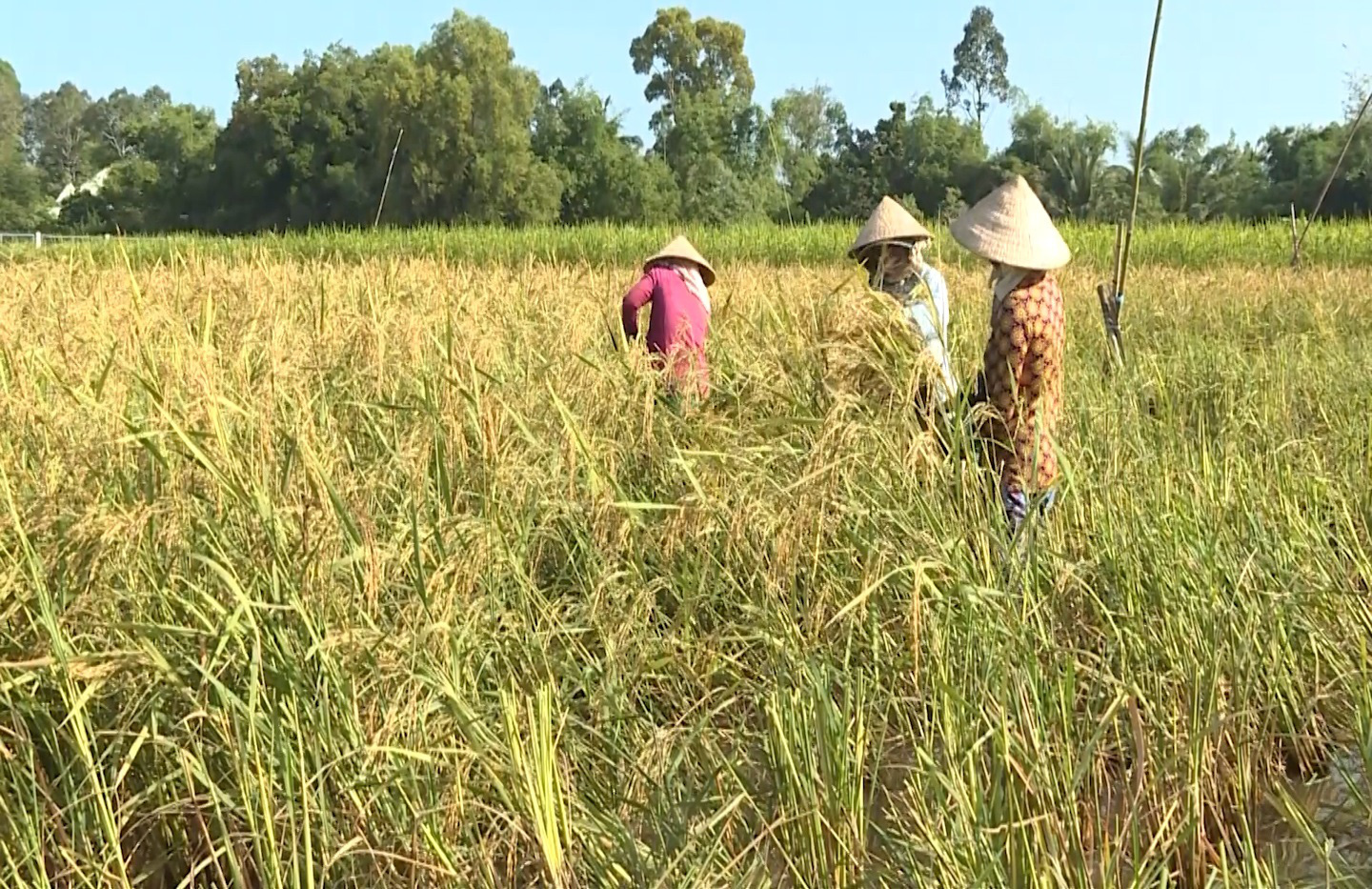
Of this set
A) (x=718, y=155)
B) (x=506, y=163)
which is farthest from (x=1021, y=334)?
(x=506, y=163)

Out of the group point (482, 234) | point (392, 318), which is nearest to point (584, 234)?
point (482, 234)

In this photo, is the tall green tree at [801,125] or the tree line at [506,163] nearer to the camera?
the tall green tree at [801,125]

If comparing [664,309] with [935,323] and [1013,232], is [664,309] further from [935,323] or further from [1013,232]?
[935,323]

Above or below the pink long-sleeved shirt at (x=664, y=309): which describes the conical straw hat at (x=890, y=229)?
above

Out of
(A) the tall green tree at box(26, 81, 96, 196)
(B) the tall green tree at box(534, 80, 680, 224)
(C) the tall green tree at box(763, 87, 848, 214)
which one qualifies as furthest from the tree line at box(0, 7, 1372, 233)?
(A) the tall green tree at box(26, 81, 96, 196)

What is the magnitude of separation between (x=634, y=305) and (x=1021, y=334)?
172 centimetres

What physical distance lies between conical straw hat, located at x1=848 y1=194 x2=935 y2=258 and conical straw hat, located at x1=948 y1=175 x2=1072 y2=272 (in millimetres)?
118

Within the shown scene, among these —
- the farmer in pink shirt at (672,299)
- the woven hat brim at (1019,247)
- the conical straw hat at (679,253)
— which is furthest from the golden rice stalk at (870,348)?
the conical straw hat at (679,253)

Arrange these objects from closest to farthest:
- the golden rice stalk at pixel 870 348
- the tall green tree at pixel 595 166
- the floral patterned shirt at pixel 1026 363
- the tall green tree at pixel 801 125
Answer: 1. the golden rice stalk at pixel 870 348
2. the floral patterned shirt at pixel 1026 363
3. the tall green tree at pixel 801 125
4. the tall green tree at pixel 595 166

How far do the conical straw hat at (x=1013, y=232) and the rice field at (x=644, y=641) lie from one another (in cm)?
49

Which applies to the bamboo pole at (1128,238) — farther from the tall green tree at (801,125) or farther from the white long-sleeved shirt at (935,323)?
the tall green tree at (801,125)

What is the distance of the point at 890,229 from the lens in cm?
311

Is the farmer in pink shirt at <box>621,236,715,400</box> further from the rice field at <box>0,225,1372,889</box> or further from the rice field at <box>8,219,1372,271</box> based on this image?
the rice field at <box>8,219,1372,271</box>

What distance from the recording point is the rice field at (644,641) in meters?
1.62
